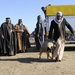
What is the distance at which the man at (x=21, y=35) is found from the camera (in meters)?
15.5

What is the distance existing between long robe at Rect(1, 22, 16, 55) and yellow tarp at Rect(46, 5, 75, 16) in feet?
8.60

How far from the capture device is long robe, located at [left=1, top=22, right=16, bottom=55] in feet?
45.9

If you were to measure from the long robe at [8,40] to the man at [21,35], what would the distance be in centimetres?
112

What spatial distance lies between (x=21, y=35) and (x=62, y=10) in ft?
8.05

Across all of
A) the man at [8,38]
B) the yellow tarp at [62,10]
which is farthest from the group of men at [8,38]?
the yellow tarp at [62,10]

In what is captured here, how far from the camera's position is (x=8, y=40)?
14188mm

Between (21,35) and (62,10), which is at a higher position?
(62,10)

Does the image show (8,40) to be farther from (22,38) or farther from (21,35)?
(22,38)

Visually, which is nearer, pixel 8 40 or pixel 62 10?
pixel 8 40

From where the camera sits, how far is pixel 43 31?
15984 mm

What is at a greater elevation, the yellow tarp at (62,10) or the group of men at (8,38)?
the yellow tarp at (62,10)

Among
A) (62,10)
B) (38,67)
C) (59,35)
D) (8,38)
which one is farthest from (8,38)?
(38,67)

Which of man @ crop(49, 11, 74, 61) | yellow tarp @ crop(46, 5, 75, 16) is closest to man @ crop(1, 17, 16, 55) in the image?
yellow tarp @ crop(46, 5, 75, 16)

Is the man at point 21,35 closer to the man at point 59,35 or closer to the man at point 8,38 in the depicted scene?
the man at point 8,38
